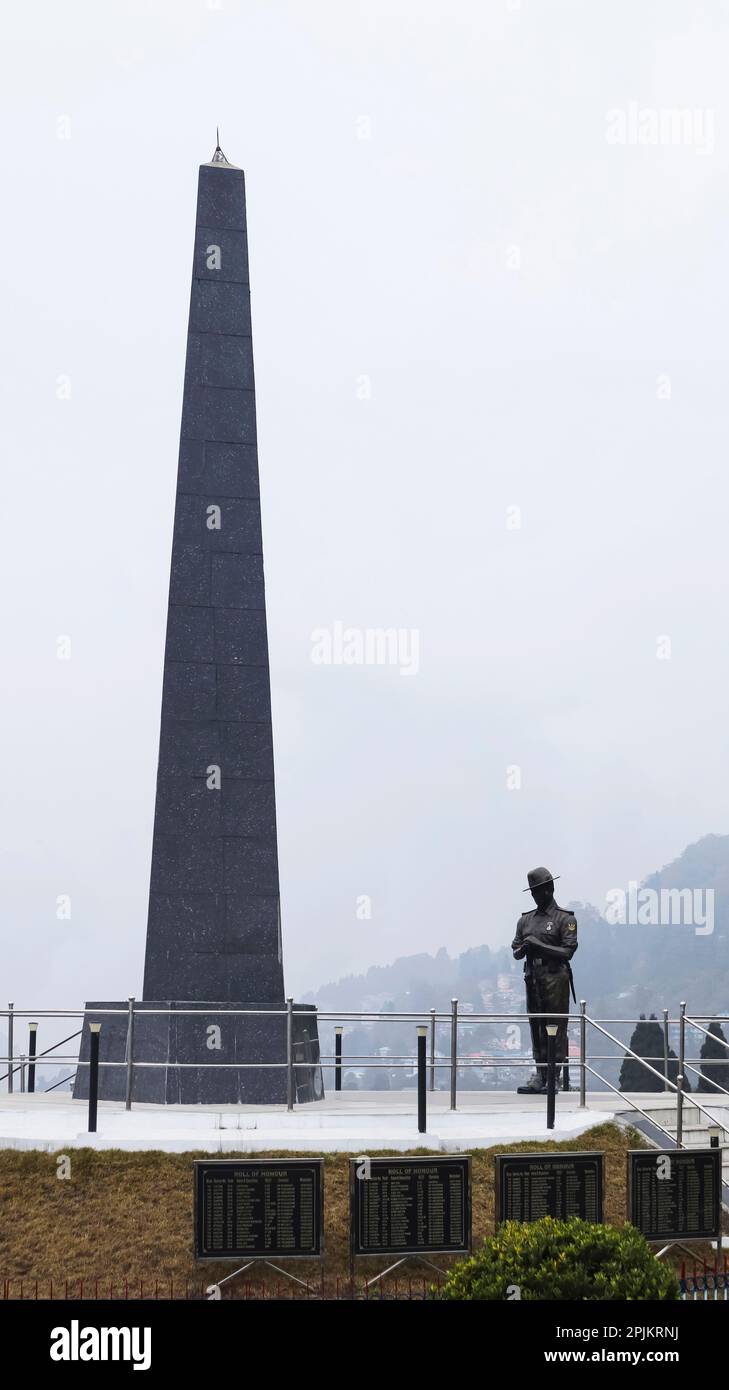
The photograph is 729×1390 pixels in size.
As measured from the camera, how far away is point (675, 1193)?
13.5 meters

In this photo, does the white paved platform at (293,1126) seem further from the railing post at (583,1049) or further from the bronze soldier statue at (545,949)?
the bronze soldier statue at (545,949)

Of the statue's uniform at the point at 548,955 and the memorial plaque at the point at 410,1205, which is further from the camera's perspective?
the statue's uniform at the point at 548,955

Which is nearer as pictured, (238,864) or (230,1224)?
(230,1224)

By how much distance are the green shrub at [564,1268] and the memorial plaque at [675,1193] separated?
213cm

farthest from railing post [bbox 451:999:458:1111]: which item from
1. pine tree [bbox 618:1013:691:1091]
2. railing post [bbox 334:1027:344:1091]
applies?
pine tree [bbox 618:1013:691:1091]

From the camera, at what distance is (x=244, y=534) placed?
65.3 ft

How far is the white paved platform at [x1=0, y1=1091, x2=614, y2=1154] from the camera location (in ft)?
47.5

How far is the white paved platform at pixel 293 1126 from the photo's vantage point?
1448cm

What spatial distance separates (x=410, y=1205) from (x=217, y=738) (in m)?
7.99

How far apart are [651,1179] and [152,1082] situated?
6755 mm

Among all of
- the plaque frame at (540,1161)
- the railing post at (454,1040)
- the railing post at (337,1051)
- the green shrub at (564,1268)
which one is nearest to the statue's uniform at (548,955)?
the railing post at (454,1040)
